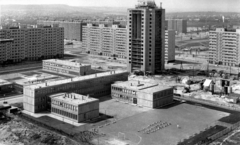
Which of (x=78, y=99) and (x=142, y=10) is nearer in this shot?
(x=78, y=99)

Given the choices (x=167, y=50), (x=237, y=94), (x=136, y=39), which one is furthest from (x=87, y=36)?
(x=237, y=94)

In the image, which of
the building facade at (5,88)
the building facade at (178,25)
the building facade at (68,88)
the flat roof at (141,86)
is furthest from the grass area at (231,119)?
the building facade at (178,25)

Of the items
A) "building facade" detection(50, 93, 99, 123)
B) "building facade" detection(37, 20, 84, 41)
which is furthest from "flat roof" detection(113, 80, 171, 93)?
"building facade" detection(37, 20, 84, 41)

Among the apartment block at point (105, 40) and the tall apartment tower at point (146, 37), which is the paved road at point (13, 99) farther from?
the apartment block at point (105, 40)

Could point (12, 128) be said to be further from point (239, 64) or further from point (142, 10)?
point (239, 64)

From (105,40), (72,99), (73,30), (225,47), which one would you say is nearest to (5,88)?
(72,99)

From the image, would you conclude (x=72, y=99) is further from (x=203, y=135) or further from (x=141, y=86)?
(x=203, y=135)
